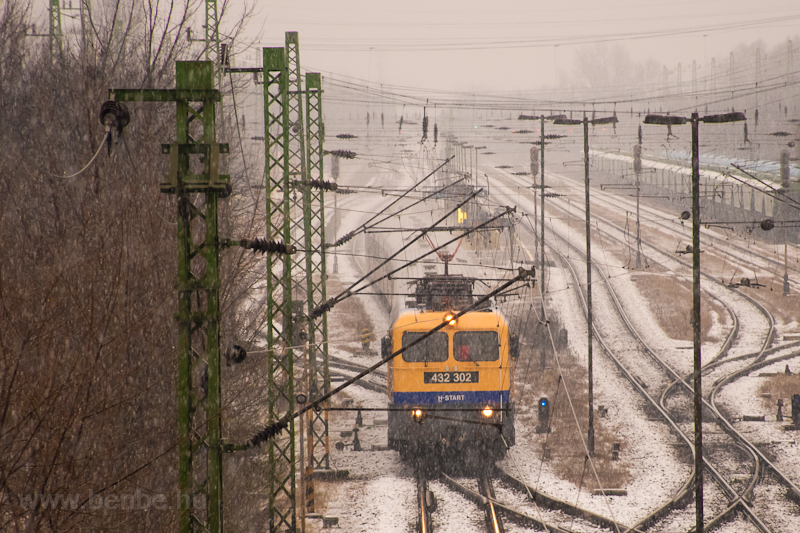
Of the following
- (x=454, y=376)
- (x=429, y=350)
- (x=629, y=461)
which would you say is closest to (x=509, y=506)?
(x=454, y=376)

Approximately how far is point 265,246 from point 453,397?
28.7 ft

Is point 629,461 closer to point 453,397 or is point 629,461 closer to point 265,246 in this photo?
point 453,397

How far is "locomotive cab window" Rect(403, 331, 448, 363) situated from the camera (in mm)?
14891

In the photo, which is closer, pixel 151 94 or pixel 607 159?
pixel 151 94

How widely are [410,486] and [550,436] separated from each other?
5.01m

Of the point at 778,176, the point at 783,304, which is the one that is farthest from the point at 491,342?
the point at 778,176

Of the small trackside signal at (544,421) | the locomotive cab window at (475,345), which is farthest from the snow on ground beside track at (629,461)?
the locomotive cab window at (475,345)

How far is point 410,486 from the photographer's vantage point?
50.2ft

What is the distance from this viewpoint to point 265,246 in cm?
686

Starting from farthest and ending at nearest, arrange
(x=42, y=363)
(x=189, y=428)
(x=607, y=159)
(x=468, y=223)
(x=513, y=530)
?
(x=607, y=159)
(x=468, y=223)
(x=513, y=530)
(x=42, y=363)
(x=189, y=428)

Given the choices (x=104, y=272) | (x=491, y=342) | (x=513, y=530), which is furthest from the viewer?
(x=491, y=342)

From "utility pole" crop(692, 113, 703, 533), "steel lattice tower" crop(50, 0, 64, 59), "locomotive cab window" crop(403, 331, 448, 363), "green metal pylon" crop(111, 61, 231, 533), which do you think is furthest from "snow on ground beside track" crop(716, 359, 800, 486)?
"steel lattice tower" crop(50, 0, 64, 59)

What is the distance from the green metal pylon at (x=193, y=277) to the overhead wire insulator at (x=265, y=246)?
41cm

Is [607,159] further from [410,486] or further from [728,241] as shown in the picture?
[410,486]
